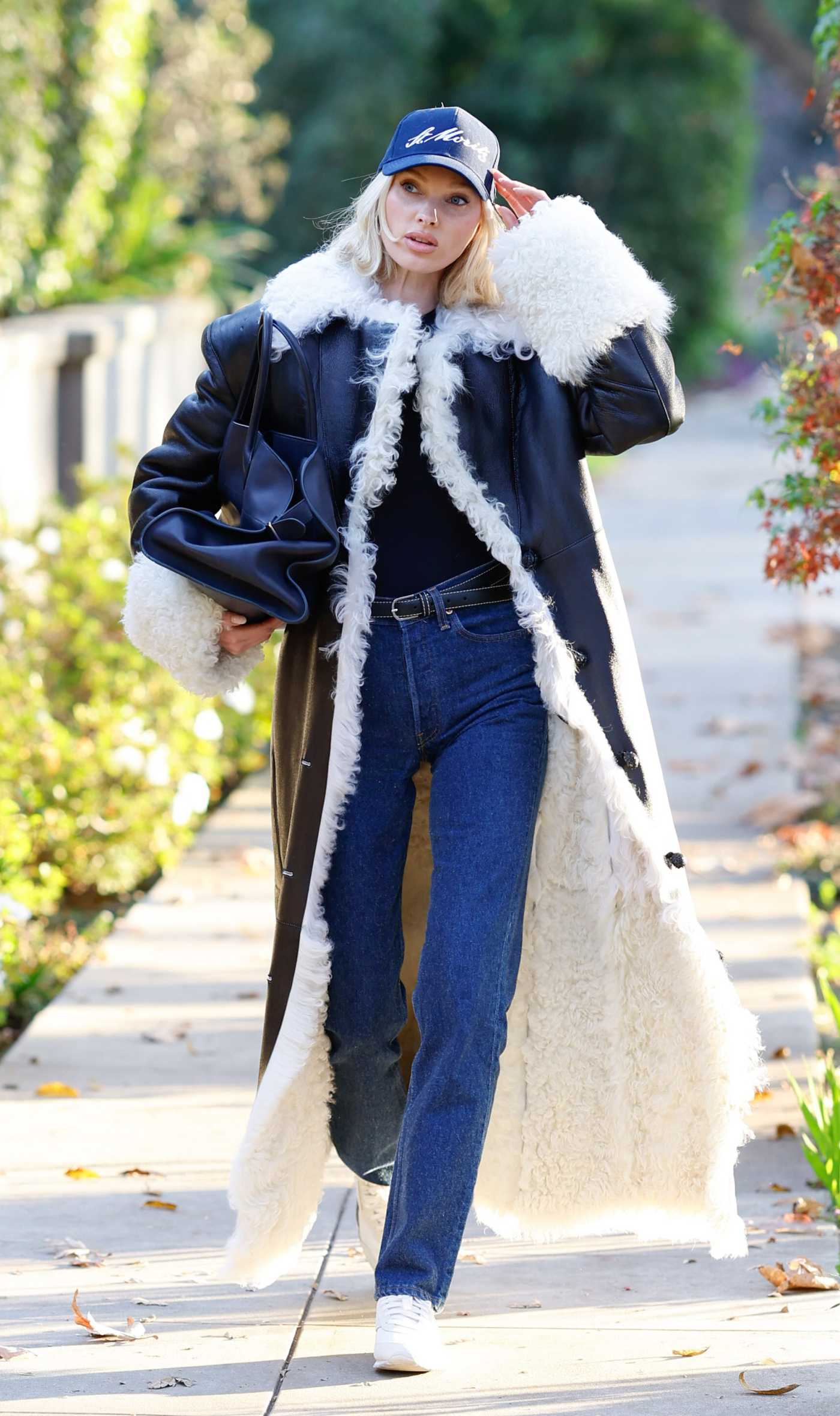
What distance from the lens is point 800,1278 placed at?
325cm

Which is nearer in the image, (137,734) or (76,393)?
(137,734)

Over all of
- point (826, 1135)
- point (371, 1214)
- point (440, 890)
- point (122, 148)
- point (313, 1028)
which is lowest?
point (371, 1214)

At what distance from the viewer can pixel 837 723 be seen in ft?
27.4

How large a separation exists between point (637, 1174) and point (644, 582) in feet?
28.3

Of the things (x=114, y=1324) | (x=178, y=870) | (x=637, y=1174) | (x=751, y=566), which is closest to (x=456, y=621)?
(x=637, y=1174)

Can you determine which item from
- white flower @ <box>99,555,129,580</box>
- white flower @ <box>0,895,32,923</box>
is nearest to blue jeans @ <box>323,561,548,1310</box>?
white flower @ <box>0,895,32,923</box>

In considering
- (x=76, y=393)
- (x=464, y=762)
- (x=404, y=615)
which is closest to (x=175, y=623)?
(x=404, y=615)

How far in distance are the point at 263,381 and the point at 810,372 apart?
1.53 meters

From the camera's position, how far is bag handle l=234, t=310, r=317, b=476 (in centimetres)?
292

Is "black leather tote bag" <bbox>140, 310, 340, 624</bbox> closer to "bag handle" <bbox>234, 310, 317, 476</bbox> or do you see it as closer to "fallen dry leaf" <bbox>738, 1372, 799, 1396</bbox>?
"bag handle" <bbox>234, 310, 317, 476</bbox>

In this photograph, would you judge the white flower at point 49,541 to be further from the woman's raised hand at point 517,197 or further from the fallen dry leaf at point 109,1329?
the fallen dry leaf at point 109,1329

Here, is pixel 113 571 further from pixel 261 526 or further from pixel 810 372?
pixel 261 526

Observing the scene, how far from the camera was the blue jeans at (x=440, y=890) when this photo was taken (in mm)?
2834

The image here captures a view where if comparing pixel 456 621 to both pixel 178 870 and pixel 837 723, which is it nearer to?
pixel 178 870
